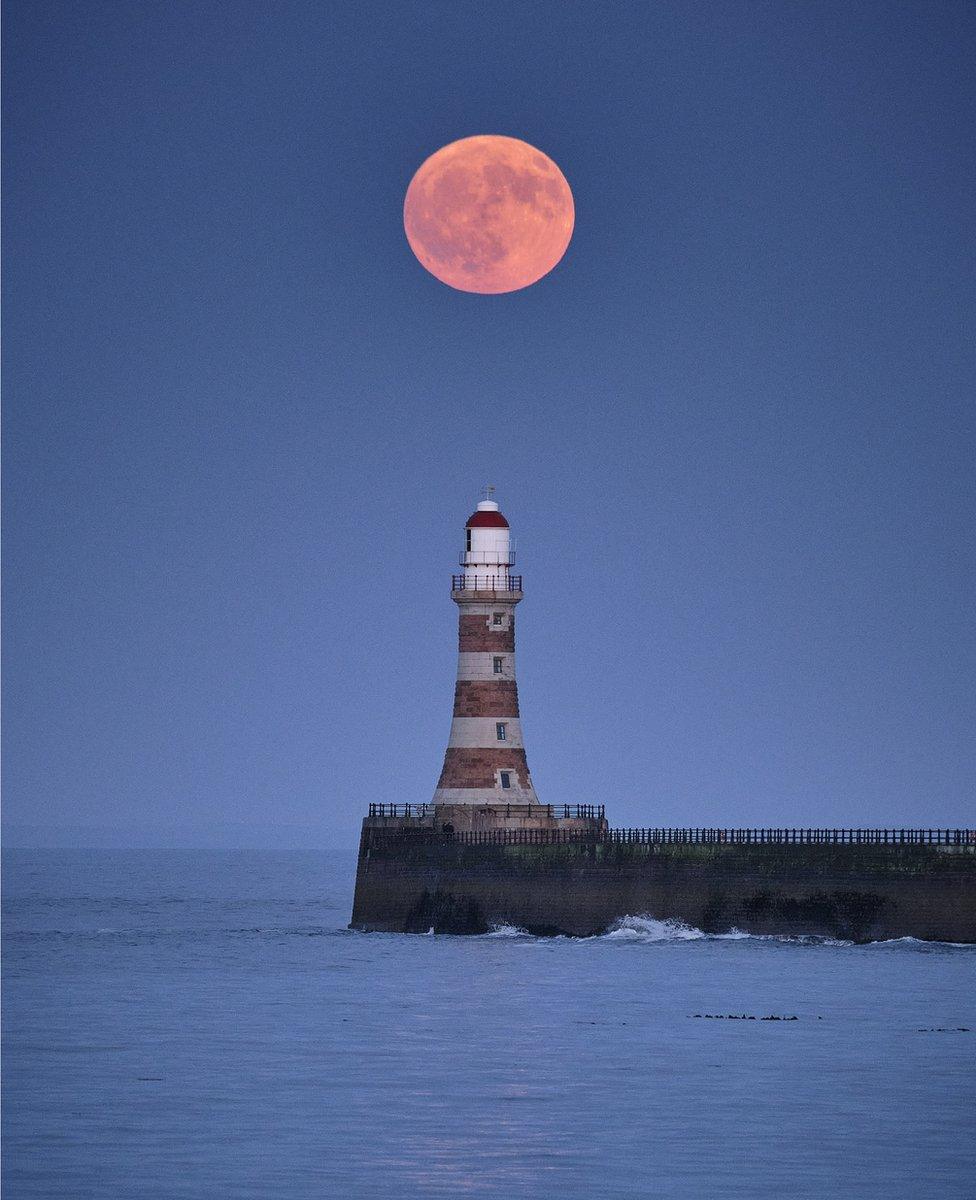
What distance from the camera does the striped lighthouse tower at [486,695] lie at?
80625 mm

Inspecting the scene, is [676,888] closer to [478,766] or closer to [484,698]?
[478,766]

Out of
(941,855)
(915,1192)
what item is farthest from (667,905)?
(915,1192)

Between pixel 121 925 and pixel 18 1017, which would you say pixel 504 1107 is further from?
pixel 121 925

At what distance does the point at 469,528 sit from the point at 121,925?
2588 centimetres

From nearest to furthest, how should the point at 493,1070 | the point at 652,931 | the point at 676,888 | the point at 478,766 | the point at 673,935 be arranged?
the point at 493,1070, the point at 676,888, the point at 673,935, the point at 652,931, the point at 478,766

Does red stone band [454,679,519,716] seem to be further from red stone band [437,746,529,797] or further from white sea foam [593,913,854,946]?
white sea foam [593,913,854,946]

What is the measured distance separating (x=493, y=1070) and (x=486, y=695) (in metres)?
32.5

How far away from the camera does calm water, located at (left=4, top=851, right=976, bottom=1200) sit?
37594 mm

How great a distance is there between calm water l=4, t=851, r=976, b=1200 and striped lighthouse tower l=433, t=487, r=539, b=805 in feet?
18.2

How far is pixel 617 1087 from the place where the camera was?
46312mm

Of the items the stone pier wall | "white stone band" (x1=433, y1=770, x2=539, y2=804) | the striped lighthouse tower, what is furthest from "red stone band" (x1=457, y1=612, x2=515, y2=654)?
the stone pier wall

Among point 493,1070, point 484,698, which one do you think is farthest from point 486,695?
point 493,1070

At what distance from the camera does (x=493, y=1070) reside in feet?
160

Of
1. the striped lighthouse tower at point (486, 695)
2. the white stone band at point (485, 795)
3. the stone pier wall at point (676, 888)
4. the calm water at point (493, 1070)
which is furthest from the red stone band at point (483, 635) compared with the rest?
the calm water at point (493, 1070)
